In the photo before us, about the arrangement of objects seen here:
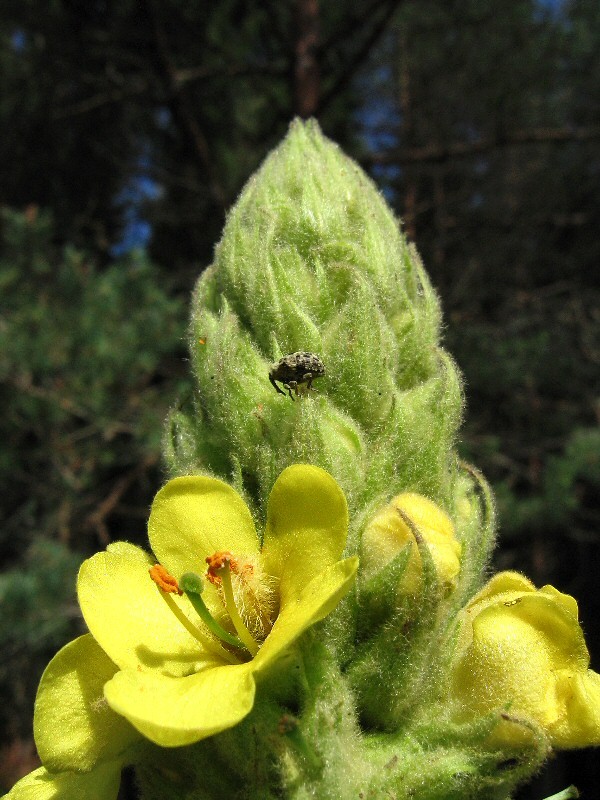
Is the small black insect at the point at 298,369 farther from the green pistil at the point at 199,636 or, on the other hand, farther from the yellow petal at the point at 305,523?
the green pistil at the point at 199,636

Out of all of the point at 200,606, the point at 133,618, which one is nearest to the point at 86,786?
the point at 133,618

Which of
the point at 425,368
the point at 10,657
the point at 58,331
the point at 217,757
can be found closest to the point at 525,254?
the point at 58,331

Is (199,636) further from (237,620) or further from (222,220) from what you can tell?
(222,220)

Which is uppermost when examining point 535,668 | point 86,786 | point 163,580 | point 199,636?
point 163,580

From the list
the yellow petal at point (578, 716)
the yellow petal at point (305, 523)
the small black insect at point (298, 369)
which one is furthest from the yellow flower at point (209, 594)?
the yellow petal at point (578, 716)

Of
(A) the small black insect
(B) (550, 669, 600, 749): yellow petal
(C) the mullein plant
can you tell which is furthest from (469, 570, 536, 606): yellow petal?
(A) the small black insect

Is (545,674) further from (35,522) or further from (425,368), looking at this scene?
(35,522)
